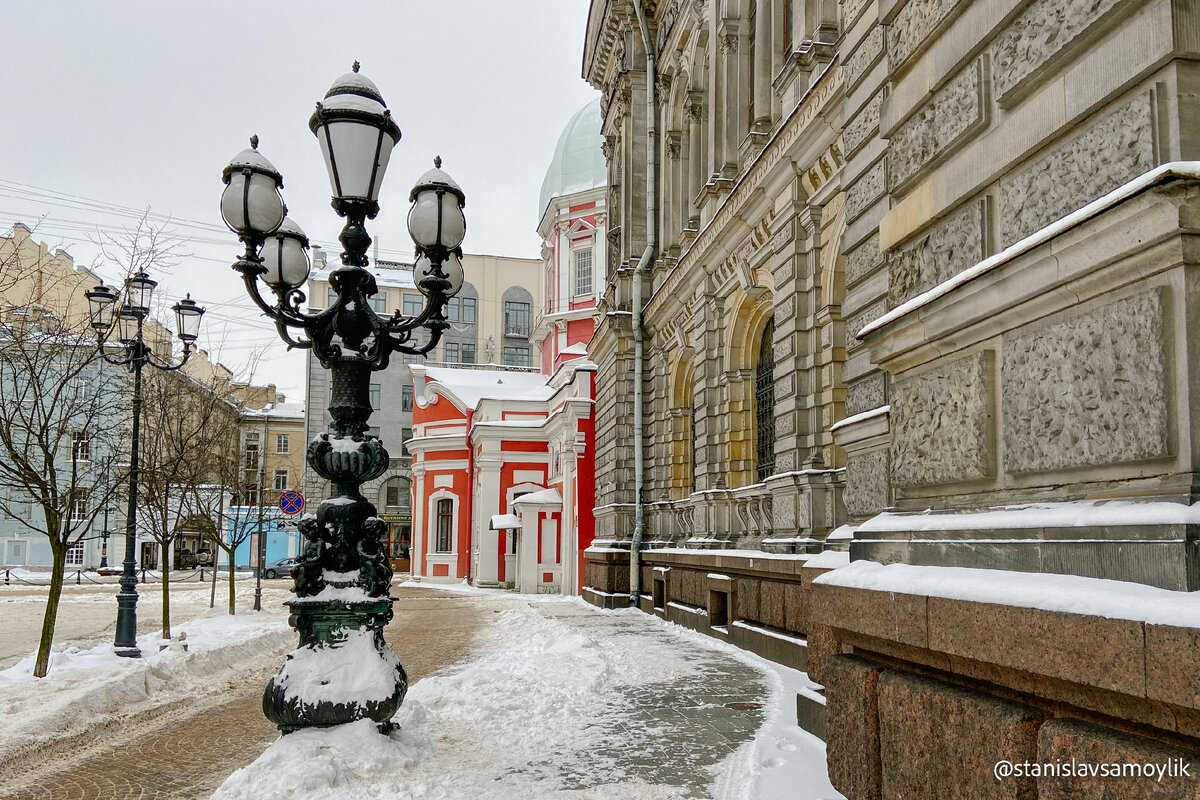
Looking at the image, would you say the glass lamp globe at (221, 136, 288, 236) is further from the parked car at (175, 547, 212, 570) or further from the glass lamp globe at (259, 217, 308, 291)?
the parked car at (175, 547, 212, 570)

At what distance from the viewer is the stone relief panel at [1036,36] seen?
286cm

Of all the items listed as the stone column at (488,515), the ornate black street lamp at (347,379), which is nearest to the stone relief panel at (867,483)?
the ornate black street lamp at (347,379)

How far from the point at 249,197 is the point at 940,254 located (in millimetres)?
4625

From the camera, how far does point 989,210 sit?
345 centimetres

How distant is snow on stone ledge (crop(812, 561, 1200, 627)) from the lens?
221 centimetres

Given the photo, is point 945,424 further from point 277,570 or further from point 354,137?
point 277,570

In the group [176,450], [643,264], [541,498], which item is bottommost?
[541,498]

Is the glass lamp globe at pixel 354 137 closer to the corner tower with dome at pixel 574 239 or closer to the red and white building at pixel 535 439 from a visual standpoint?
the red and white building at pixel 535 439

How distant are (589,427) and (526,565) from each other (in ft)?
19.4

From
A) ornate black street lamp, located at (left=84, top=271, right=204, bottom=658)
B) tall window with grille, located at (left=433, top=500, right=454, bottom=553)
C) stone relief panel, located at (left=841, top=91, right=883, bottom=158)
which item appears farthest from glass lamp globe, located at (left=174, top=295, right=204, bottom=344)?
tall window with grille, located at (left=433, top=500, right=454, bottom=553)

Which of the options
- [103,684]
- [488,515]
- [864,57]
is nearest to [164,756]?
[103,684]

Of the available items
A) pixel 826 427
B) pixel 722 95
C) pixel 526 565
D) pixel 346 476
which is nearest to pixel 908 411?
pixel 346 476

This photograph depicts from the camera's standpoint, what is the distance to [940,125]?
149 inches

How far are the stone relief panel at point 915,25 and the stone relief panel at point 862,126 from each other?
217 cm
